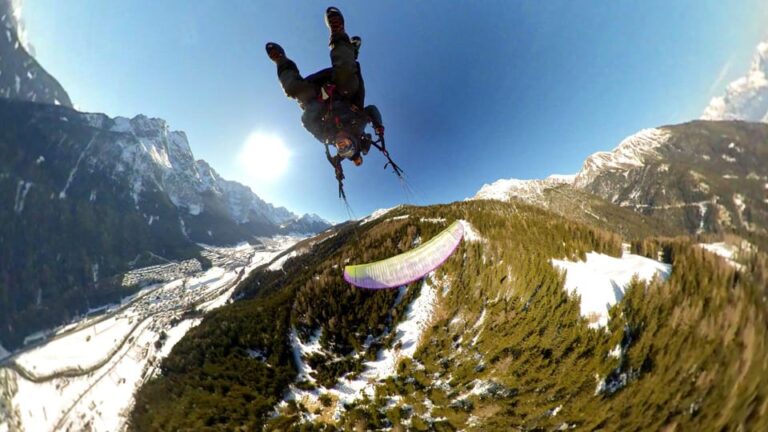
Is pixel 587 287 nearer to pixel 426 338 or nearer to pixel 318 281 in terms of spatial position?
pixel 426 338

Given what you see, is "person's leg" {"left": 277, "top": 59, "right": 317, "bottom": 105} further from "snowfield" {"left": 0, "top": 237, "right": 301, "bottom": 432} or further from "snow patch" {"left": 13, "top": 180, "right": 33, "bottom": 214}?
"snow patch" {"left": 13, "top": 180, "right": 33, "bottom": 214}

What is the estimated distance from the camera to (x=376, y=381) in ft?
33.2

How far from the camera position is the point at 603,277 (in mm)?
9320

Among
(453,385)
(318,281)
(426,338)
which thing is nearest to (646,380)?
(453,385)

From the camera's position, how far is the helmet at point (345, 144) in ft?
20.7

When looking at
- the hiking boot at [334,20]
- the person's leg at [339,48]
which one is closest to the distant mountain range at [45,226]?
the person's leg at [339,48]

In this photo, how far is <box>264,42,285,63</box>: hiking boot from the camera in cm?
579

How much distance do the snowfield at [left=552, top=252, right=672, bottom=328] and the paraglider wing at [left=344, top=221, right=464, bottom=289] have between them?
4.91 m

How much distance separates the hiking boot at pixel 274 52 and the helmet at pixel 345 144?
196cm

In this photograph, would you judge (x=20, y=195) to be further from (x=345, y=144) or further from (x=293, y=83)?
(x=345, y=144)

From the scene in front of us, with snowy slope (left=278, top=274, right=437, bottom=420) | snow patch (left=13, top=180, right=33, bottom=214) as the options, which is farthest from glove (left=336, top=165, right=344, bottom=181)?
snow patch (left=13, top=180, right=33, bottom=214)

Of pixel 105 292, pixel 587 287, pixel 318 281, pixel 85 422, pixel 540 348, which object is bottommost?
pixel 85 422

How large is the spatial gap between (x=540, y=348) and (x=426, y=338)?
4054 mm

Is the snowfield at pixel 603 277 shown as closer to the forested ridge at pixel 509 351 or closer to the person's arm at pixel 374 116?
the forested ridge at pixel 509 351
